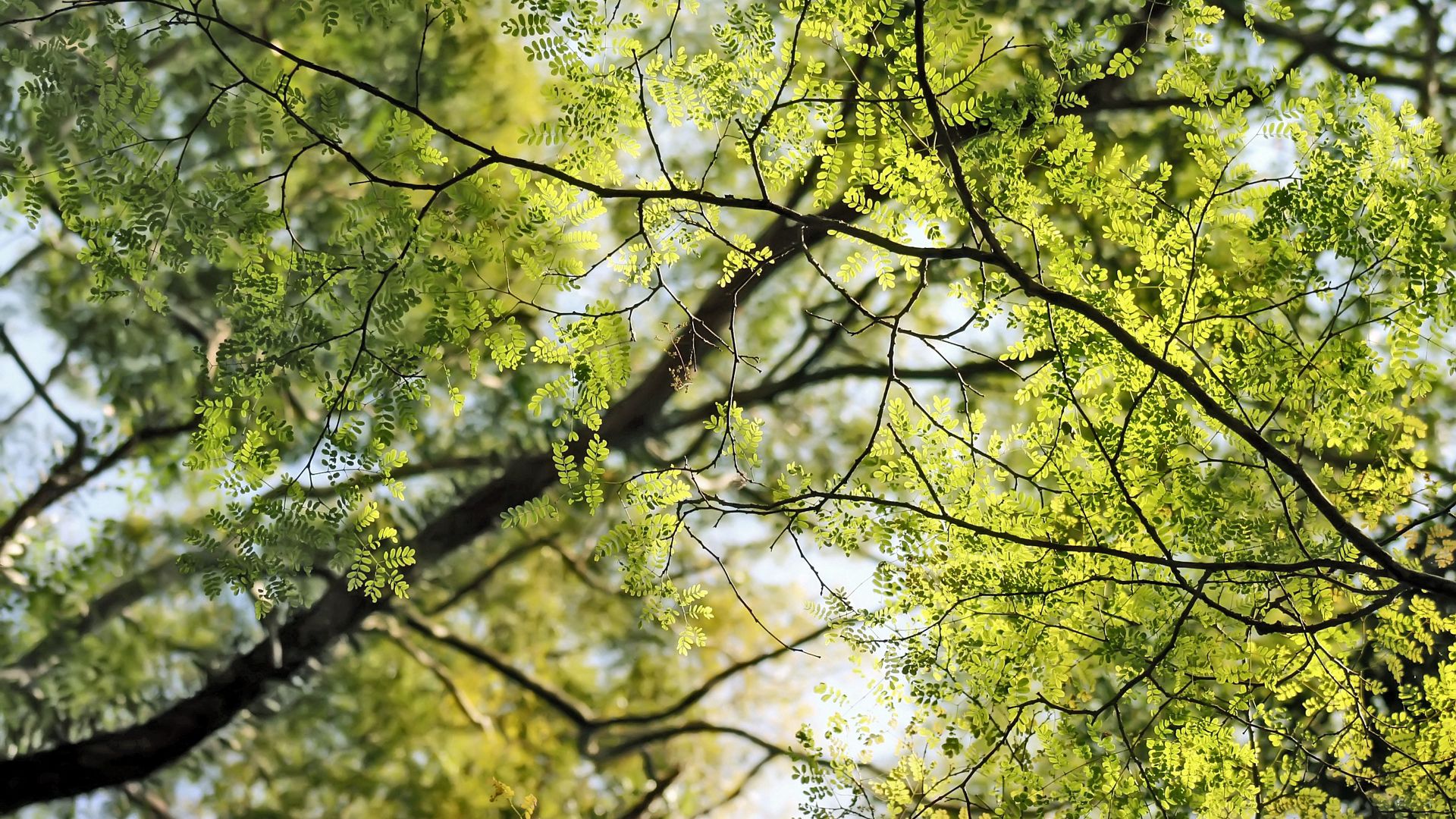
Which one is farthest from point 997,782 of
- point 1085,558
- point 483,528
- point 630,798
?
point 630,798

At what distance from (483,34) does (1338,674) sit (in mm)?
5264

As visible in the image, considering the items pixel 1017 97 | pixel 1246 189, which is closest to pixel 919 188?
pixel 1017 97

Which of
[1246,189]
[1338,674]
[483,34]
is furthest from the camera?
[483,34]

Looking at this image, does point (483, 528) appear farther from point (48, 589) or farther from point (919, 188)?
point (919, 188)

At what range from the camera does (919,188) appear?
6.26 ft

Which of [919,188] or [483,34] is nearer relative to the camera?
[919,188]

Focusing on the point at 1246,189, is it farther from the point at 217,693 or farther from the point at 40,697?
the point at 40,697

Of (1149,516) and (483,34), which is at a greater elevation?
(483,34)

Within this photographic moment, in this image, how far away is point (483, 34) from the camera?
561 centimetres

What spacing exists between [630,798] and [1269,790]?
201 inches

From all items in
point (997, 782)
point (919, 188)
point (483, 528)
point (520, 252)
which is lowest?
point (997, 782)

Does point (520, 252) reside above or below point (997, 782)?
above

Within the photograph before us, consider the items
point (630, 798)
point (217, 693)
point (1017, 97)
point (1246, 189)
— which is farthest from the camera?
point (630, 798)

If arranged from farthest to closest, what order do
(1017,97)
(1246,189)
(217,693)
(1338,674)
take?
(217,693)
(1338,674)
(1246,189)
(1017,97)
